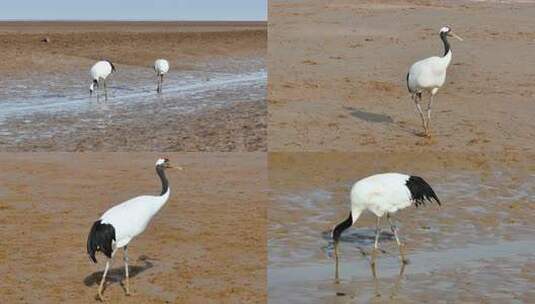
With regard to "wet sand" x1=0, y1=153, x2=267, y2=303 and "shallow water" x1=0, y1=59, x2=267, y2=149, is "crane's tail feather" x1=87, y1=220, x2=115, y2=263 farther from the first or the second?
"shallow water" x1=0, y1=59, x2=267, y2=149

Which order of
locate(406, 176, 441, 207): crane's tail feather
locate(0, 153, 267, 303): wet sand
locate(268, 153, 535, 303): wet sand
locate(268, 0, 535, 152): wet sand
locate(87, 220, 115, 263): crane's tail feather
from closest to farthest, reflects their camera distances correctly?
locate(87, 220, 115, 263): crane's tail feather → locate(268, 153, 535, 303): wet sand → locate(0, 153, 267, 303): wet sand → locate(406, 176, 441, 207): crane's tail feather → locate(268, 0, 535, 152): wet sand

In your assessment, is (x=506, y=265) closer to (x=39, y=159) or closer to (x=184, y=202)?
(x=184, y=202)

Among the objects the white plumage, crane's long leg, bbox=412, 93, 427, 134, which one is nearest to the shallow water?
crane's long leg, bbox=412, 93, 427, 134

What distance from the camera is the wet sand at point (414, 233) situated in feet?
28.1

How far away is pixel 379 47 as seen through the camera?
23.4 m

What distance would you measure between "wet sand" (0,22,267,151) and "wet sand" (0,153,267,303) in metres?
0.55

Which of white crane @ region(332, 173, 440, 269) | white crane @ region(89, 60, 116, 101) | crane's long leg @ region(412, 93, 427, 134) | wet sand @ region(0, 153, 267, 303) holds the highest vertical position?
white crane @ region(89, 60, 116, 101)

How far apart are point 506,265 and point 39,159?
8.11 meters

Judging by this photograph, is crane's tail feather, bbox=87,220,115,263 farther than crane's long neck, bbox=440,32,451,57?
No

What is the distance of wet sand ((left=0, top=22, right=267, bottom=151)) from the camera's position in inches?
600

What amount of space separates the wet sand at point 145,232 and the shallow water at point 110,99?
1.51 m

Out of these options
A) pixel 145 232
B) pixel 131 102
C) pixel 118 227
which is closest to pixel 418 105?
pixel 145 232

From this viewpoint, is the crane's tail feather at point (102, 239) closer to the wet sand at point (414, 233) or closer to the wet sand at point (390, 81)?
the wet sand at point (414, 233)

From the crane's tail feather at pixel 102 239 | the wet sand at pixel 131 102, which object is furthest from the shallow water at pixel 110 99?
the crane's tail feather at pixel 102 239
